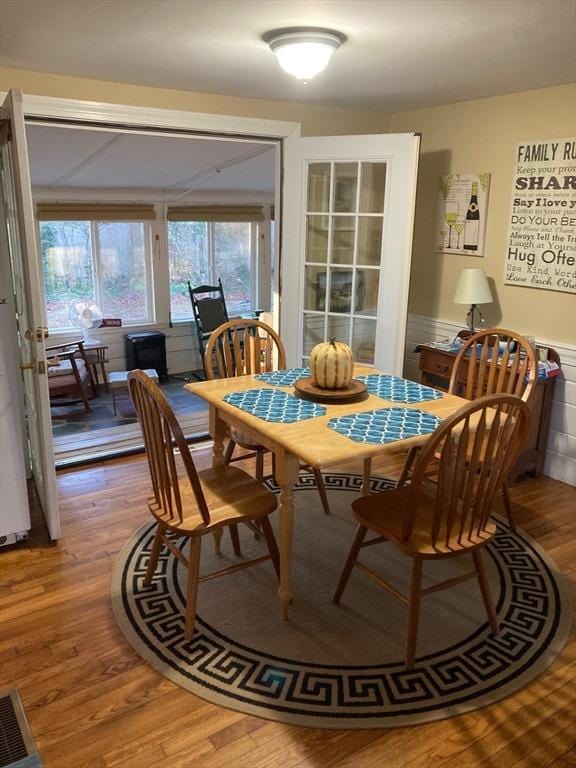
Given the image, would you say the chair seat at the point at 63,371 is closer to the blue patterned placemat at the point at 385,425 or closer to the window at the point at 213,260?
the window at the point at 213,260

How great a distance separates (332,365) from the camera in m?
2.36

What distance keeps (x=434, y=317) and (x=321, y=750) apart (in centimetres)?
292

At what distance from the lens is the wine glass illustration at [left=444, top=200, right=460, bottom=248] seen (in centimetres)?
380

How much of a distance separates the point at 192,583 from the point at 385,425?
2.78 feet

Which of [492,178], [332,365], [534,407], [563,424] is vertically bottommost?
[563,424]

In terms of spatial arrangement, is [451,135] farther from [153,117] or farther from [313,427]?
[313,427]

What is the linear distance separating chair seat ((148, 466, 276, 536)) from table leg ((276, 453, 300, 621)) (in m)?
0.10

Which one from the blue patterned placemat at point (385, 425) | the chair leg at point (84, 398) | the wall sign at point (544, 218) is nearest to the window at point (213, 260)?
the chair leg at point (84, 398)

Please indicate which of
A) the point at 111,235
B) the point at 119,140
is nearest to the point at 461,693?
the point at 119,140

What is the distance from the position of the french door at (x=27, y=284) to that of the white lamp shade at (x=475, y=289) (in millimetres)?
2244

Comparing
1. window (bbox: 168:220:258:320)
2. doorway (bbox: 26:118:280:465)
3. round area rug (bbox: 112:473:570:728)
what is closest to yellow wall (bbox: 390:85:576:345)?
round area rug (bbox: 112:473:570:728)

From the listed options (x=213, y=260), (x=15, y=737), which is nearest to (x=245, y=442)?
(x=15, y=737)

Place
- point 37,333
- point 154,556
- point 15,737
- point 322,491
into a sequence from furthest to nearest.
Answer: point 322,491 < point 37,333 < point 154,556 < point 15,737

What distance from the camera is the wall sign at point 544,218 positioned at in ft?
10.5
